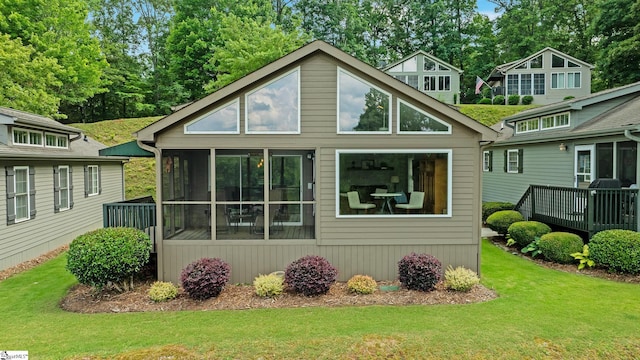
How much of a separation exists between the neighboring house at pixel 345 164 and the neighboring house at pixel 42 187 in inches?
178

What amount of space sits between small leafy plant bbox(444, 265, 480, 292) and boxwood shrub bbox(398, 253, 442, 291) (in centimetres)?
25

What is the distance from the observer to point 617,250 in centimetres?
847

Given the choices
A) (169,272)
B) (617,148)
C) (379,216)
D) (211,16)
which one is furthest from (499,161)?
(211,16)

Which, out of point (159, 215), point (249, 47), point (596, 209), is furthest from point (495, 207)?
point (249, 47)

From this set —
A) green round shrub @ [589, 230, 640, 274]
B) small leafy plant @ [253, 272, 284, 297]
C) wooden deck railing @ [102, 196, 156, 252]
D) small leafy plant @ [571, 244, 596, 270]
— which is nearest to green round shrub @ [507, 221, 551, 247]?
small leafy plant @ [571, 244, 596, 270]

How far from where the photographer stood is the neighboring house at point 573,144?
1068 cm

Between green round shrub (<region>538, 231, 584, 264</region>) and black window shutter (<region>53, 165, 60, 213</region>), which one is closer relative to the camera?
green round shrub (<region>538, 231, 584, 264</region>)

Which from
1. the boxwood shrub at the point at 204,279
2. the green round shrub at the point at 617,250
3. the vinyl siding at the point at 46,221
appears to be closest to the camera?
the boxwood shrub at the point at 204,279

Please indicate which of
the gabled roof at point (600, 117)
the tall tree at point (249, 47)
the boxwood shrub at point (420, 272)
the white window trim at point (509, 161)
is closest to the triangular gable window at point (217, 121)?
the boxwood shrub at point (420, 272)

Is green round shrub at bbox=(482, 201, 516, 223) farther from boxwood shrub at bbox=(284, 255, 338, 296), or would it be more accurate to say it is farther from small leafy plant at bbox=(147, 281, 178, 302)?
small leafy plant at bbox=(147, 281, 178, 302)

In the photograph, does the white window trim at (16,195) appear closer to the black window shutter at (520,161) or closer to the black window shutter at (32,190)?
the black window shutter at (32,190)

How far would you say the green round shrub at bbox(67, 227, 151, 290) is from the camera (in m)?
6.99

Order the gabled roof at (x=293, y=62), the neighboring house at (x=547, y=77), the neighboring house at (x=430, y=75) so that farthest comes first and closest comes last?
the neighboring house at (x=430, y=75) < the neighboring house at (x=547, y=77) < the gabled roof at (x=293, y=62)

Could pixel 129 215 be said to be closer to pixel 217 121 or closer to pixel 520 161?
pixel 217 121
